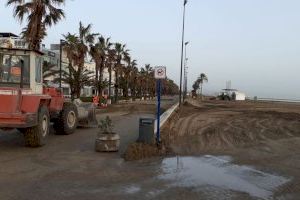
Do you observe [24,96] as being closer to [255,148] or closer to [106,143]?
[106,143]

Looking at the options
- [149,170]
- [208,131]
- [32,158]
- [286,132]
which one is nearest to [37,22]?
[208,131]

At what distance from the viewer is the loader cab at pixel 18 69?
15.8 meters

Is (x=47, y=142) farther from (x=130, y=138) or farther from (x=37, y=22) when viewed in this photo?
(x=37, y=22)

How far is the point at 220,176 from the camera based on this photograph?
1171cm

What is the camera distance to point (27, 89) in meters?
15.7

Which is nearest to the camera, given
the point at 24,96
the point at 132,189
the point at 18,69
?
the point at 132,189

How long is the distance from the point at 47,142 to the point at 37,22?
51.7 feet

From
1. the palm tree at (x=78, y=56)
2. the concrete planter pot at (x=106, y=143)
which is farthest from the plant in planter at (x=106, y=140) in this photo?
the palm tree at (x=78, y=56)

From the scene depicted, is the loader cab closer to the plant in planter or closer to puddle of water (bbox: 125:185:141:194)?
the plant in planter

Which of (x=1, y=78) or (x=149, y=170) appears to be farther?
(x=1, y=78)

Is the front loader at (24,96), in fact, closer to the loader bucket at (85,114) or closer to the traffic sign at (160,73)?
the traffic sign at (160,73)

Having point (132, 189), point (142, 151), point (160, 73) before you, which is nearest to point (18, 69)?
point (160, 73)

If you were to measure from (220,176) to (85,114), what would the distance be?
13.0m

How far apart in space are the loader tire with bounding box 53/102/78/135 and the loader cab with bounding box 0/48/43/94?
14.4ft
